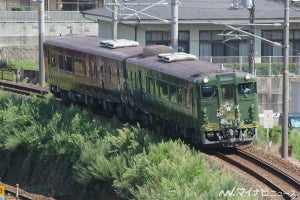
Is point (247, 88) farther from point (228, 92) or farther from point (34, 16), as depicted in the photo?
point (34, 16)

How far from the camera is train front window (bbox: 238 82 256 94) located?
27.4 meters

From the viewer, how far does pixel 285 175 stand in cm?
2453

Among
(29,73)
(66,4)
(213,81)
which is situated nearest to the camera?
(213,81)

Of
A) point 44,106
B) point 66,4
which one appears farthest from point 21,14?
point 44,106

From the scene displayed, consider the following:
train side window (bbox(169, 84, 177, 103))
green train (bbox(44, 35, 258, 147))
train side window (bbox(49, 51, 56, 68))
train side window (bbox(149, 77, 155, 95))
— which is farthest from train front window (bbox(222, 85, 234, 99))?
train side window (bbox(49, 51, 56, 68))

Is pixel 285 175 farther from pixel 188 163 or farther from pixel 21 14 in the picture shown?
pixel 21 14

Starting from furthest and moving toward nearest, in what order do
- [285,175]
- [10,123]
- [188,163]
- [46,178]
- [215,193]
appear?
[10,123]
[46,178]
[285,175]
[188,163]
[215,193]

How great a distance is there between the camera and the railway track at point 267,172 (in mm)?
22734

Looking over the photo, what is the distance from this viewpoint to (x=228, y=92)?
27.2 metres

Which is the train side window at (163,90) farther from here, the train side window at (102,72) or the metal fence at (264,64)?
the metal fence at (264,64)

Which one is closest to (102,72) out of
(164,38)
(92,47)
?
(92,47)

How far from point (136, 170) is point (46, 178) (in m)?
7.98

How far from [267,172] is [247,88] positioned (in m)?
3.32

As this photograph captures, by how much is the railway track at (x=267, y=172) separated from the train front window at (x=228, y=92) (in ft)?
5.73
